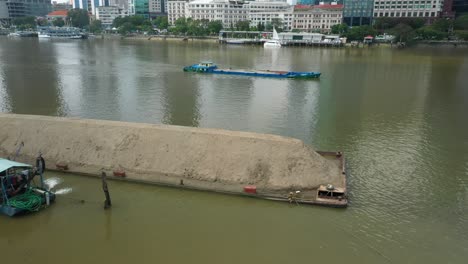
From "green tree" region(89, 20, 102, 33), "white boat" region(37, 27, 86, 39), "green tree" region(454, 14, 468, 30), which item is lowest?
"white boat" region(37, 27, 86, 39)

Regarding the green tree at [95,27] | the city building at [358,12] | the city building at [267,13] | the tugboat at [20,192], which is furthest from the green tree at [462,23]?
the green tree at [95,27]

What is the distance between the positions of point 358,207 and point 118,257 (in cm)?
1022

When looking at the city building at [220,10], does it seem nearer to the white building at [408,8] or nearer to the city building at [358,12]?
the city building at [358,12]

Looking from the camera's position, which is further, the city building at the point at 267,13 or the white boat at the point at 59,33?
the city building at the point at 267,13

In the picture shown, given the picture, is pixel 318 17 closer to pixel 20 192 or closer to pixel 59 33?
pixel 59 33

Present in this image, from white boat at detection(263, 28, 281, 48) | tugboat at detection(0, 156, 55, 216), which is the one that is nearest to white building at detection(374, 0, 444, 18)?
white boat at detection(263, 28, 281, 48)

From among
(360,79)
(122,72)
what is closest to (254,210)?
(360,79)

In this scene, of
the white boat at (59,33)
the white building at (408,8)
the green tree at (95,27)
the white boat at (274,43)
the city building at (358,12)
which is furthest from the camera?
the green tree at (95,27)

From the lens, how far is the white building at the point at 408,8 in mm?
138000

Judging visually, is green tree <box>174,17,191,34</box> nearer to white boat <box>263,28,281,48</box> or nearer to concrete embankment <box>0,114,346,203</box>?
white boat <box>263,28,281,48</box>

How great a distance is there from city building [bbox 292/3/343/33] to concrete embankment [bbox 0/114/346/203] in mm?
141846

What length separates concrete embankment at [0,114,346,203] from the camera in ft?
60.0

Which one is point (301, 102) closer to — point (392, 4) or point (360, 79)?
point (360, 79)

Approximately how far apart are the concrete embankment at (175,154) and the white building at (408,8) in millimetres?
141160
